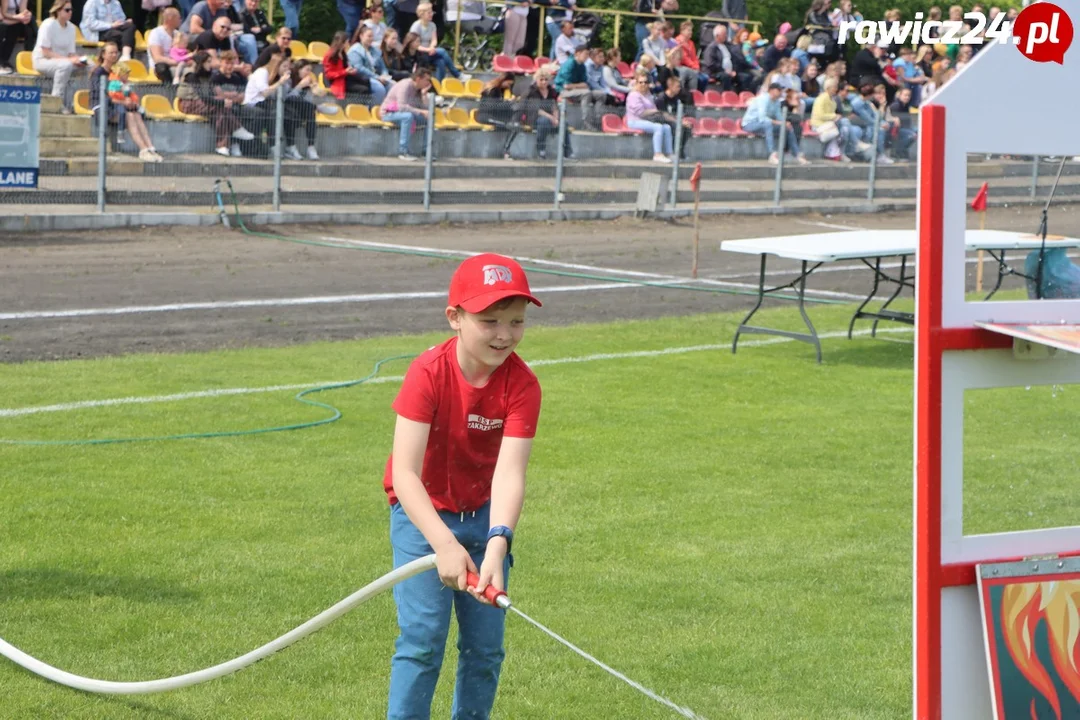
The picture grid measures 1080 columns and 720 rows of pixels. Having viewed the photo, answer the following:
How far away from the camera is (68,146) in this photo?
20.5m

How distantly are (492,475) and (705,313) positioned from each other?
11816mm


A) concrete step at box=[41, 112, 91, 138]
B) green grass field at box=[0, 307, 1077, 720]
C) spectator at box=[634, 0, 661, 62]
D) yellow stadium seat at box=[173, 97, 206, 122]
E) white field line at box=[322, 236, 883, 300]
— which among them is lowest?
green grass field at box=[0, 307, 1077, 720]

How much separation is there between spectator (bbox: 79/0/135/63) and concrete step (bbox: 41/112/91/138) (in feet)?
11.7

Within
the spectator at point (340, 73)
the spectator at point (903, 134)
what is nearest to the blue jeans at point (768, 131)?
the spectator at point (903, 134)

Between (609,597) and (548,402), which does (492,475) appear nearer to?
(609,597)

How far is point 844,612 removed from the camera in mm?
6234

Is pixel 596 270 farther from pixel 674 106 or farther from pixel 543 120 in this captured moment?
pixel 674 106

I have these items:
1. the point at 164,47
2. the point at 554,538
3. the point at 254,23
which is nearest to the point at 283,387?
the point at 554,538

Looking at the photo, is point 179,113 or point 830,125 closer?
point 179,113

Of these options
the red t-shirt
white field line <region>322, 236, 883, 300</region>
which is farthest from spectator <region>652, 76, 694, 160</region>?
the red t-shirt

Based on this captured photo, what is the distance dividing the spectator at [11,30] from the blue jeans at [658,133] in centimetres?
1083

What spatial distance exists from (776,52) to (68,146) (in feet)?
65.6

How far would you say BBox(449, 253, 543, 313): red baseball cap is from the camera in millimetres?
4035

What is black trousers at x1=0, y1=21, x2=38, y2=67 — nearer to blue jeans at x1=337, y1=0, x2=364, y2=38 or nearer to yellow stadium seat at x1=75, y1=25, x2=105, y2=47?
yellow stadium seat at x1=75, y1=25, x2=105, y2=47
